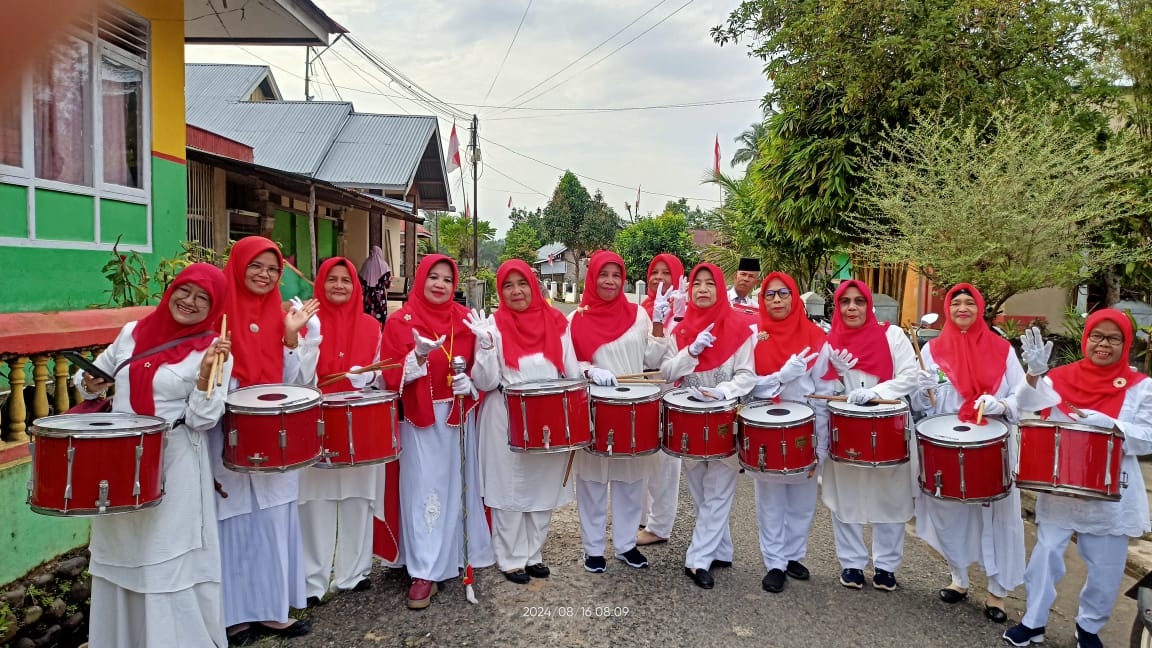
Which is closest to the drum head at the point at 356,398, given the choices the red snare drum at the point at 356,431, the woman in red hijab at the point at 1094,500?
the red snare drum at the point at 356,431

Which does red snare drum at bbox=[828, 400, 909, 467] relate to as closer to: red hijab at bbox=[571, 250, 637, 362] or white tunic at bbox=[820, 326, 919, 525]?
white tunic at bbox=[820, 326, 919, 525]

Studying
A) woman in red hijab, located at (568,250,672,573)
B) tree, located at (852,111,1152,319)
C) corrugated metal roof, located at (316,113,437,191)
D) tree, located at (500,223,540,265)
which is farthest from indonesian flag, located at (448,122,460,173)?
tree, located at (500,223,540,265)

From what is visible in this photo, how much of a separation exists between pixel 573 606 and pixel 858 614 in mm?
1664

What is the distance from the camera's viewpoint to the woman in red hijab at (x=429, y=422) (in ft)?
14.7

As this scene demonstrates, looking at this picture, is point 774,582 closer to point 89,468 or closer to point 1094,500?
point 1094,500

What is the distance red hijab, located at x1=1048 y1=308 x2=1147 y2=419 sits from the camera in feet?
13.2

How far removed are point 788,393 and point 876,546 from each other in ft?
3.58

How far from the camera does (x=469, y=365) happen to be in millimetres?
4754

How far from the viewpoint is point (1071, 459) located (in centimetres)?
378

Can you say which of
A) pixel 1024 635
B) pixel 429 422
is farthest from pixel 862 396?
pixel 429 422

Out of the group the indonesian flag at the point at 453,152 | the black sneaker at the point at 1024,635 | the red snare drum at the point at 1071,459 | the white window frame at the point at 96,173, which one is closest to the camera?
the red snare drum at the point at 1071,459

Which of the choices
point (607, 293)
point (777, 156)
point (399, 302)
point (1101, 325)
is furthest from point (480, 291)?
point (1101, 325)

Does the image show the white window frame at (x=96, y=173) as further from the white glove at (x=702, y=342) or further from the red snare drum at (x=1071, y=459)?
the red snare drum at (x=1071, y=459)

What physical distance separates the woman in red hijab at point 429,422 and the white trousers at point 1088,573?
3.26 m
